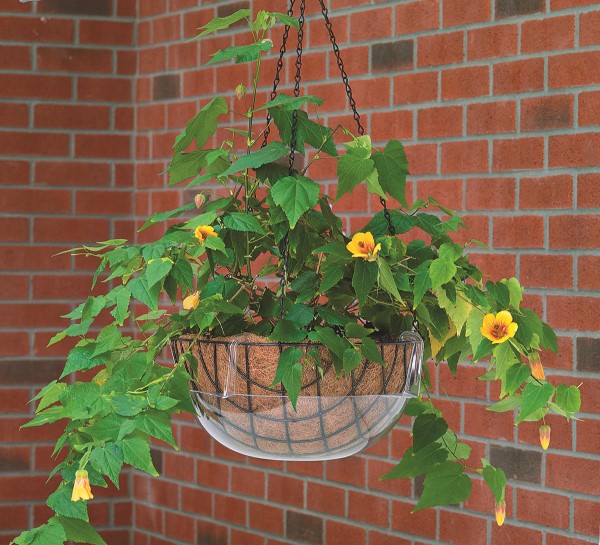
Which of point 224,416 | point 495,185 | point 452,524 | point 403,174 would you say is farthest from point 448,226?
point 452,524

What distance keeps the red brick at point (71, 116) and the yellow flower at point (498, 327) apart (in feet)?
6.36

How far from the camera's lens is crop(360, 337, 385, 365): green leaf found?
1.16m

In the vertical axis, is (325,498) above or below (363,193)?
below

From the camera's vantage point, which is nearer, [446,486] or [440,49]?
[446,486]

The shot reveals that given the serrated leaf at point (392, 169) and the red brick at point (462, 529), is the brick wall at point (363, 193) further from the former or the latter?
the serrated leaf at point (392, 169)

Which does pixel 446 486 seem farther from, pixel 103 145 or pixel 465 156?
pixel 103 145

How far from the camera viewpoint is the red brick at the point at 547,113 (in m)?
1.98

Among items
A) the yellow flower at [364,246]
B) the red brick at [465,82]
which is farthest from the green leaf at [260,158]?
the red brick at [465,82]

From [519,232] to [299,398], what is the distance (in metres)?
1.01

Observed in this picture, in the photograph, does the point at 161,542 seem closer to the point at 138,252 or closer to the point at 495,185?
the point at 495,185

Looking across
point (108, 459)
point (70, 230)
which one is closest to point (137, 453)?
point (108, 459)

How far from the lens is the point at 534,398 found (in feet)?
3.78

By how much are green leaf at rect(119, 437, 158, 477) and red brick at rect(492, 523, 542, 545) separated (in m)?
Answer: 1.17

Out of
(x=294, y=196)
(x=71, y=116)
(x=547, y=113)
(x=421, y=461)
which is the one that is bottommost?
(x=421, y=461)
